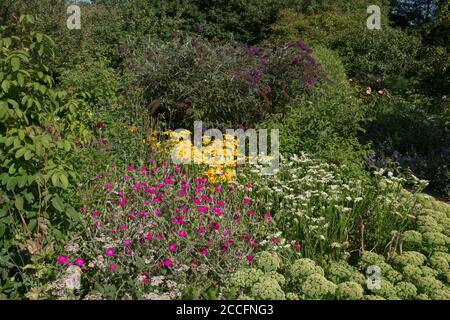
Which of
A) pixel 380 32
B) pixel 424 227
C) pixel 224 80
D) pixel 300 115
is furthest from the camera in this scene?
pixel 380 32

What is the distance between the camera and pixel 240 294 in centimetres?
254

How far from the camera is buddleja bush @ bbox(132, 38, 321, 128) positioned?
6.16 metres

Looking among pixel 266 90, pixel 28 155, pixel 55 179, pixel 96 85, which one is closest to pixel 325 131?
pixel 266 90

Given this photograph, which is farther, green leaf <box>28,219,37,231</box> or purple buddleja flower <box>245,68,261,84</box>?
purple buddleja flower <box>245,68,261,84</box>

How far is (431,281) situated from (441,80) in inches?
304

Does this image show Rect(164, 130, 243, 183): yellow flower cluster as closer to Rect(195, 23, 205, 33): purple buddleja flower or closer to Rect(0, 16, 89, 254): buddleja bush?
Rect(0, 16, 89, 254): buddleja bush

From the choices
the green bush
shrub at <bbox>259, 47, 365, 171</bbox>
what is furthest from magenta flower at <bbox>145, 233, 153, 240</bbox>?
shrub at <bbox>259, 47, 365, 171</bbox>

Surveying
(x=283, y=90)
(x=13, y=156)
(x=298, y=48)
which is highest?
(x=298, y=48)

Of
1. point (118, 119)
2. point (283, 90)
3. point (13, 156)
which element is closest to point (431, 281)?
point (13, 156)

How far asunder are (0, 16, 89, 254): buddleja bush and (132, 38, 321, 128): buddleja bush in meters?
2.91

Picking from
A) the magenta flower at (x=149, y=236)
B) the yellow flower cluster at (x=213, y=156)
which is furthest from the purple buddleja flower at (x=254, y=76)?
the magenta flower at (x=149, y=236)

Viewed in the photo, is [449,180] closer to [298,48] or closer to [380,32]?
[298,48]

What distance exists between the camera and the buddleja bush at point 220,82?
242 inches

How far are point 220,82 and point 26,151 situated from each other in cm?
392
